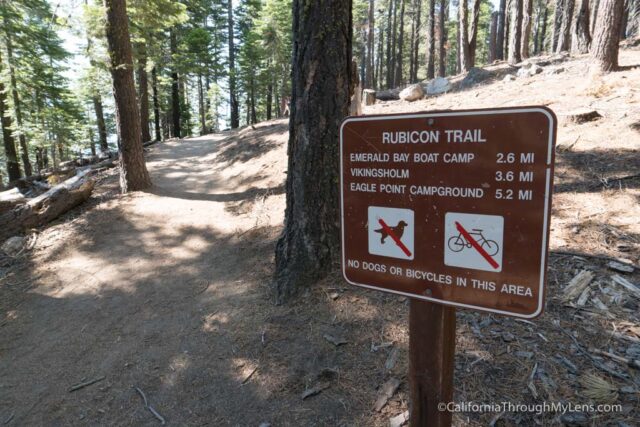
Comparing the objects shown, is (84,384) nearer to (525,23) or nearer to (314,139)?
(314,139)

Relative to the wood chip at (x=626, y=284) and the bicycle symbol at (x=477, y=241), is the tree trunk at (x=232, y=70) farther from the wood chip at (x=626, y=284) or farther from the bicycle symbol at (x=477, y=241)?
the bicycle symbol at (x=477, y=241)

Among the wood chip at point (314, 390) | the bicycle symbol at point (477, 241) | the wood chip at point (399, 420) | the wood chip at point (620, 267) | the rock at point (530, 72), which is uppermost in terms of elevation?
the rock at point (530, 72)

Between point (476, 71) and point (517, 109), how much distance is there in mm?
12933

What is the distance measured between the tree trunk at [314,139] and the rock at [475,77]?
9853 mm

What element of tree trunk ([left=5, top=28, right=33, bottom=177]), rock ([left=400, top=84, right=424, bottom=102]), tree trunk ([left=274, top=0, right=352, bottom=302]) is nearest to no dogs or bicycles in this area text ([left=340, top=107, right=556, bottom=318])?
tree trunk ([left=274, top=0, right=352, bottom=302])

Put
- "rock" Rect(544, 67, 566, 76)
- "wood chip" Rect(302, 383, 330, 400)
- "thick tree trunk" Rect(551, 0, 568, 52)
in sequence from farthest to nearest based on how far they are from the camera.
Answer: "thick tree trunk" Rect(551, 0, 568, 52)
"rock" Rect(544, 67, 566, 76)
"wood chip" Rect(302, 383, 330, 400)

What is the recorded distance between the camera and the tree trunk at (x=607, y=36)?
6.88 m

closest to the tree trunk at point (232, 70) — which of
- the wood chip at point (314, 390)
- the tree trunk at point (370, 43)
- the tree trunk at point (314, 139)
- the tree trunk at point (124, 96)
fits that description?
the tree trunk at point (370, 43)

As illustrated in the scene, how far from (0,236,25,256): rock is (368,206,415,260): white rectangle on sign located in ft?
23.4

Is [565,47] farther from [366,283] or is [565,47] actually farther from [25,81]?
[25,81]

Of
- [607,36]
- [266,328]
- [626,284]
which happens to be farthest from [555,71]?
[266,328]

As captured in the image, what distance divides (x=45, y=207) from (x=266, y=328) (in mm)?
6143

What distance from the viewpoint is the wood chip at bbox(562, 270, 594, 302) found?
3.08 metres

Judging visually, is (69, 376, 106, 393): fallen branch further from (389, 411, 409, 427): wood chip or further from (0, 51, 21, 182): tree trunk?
(0, 51, 21, 182): tree trunk
